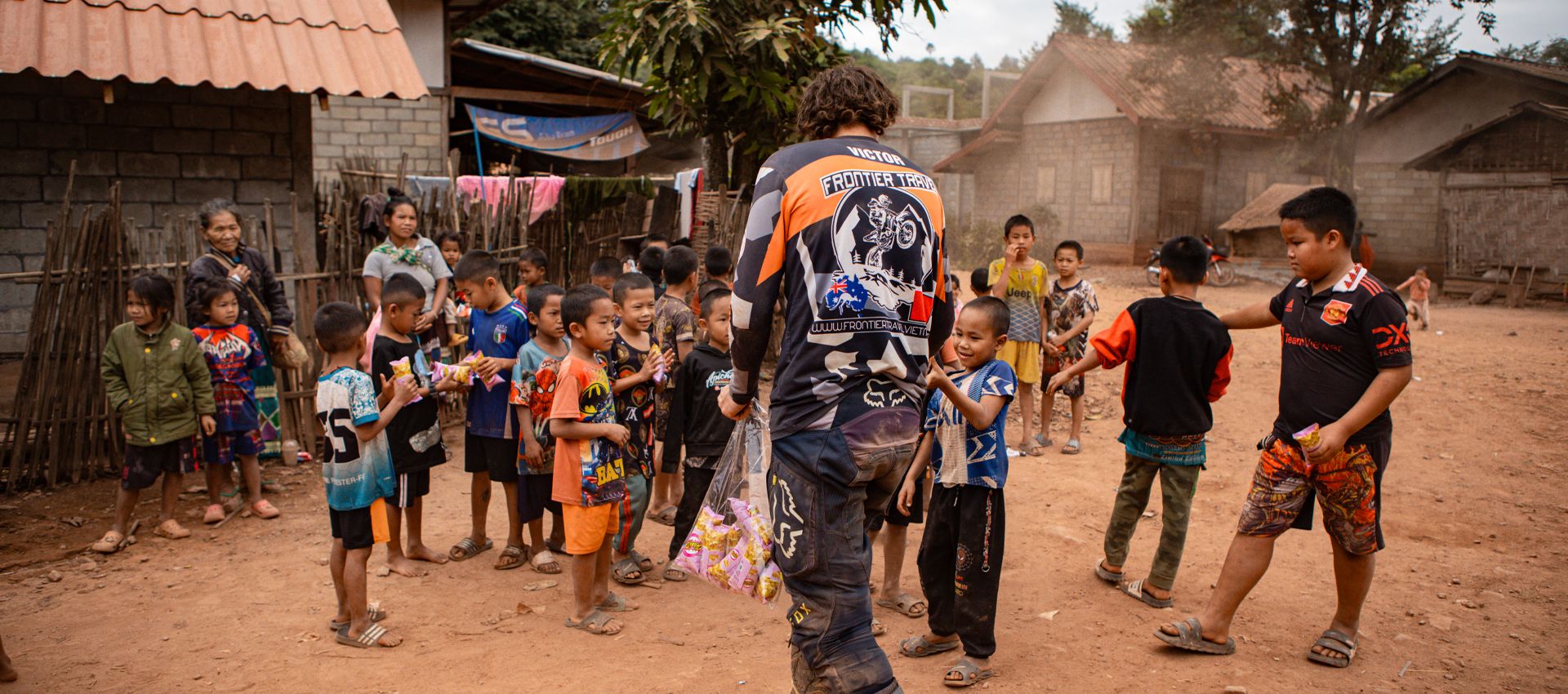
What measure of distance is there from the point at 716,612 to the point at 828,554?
1712 millimetres

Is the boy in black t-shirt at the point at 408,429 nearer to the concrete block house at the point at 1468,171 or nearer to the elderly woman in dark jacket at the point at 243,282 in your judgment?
the elderly woman in dark jacket at the point at 243,282

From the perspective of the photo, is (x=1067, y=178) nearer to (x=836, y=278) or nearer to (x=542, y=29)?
(x=542, y=29)

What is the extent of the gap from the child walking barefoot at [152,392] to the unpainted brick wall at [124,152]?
225 centimetres

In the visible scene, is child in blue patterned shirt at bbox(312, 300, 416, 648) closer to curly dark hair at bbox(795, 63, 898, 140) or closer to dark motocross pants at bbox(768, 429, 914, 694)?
dark motocross pants at bbox(768, 429, 914, 694)

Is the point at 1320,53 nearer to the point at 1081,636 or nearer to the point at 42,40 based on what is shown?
the point at 1081,636

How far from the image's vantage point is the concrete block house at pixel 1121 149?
22.1 meters

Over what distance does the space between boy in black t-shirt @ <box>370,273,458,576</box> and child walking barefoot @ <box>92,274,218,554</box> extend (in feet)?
4.01

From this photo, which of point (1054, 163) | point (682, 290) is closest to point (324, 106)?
point (682, 290)

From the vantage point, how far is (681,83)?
8.66m

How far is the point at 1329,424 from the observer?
346cm

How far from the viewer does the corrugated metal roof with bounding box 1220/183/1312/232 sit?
21516 millimetres

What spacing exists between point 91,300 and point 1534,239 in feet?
66.8

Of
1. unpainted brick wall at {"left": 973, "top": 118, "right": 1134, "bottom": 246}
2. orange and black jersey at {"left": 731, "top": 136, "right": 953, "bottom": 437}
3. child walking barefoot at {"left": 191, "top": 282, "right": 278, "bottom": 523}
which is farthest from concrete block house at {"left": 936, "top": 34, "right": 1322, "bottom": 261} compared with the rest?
orange and black jersey at {"left": 731, "top": 136, "right": 953, "bottom": 437}

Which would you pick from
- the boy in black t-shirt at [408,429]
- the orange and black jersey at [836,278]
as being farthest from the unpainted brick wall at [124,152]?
the orange and black jersey at [836,278]
